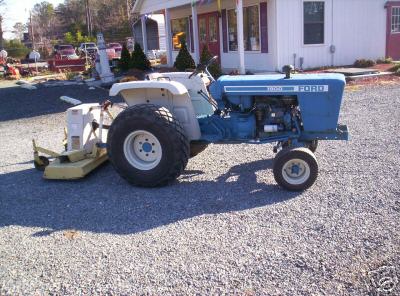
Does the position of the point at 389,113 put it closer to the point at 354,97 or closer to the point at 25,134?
the point at 354,97

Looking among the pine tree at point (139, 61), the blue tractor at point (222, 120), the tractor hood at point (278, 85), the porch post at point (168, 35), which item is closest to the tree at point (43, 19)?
the porch post at point (168, 35)

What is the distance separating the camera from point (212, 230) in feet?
13.1

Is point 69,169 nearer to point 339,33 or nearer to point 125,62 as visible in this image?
point 339,33

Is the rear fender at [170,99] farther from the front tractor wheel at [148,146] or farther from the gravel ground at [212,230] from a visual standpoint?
the gravel ground at [212,230]

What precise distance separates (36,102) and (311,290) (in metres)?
12.2

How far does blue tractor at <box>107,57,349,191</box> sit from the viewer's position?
4914 millimetres

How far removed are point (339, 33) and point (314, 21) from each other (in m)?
1.21

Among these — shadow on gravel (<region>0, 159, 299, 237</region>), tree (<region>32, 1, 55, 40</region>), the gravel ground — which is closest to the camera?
the gravel ground

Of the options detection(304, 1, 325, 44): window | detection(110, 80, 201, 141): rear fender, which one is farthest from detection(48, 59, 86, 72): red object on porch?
detection(110, 80, 201, 141): rear fender

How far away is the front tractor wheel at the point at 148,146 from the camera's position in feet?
16.5

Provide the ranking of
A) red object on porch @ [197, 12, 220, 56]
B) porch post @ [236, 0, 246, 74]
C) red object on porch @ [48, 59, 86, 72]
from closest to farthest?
porch post @ [236, 0, 246, 74]
red object on porch @ [197, 12, 220, 56]
red object on porch @ [48, 59, 86, 72]

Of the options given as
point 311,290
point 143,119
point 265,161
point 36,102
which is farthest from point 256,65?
point 311,290

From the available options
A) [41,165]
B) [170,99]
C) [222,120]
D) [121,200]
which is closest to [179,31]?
[41,165]

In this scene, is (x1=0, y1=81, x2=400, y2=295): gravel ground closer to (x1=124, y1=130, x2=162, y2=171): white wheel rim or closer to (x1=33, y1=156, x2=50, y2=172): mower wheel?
(x1=33, y1=156, x2=50, y2=172): mower wheel
